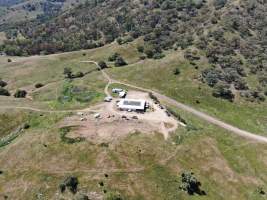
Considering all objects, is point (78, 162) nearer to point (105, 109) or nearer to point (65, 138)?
point (65, 138)

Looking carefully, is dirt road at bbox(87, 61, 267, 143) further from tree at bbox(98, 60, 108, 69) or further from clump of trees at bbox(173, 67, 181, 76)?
tree at bbox(98, 60, 108, 69)

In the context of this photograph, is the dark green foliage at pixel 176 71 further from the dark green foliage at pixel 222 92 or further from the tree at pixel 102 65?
the tree at pixel 102 65

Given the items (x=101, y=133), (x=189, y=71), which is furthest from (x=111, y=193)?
(x=189, y=71)

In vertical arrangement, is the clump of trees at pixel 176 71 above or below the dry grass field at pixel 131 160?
above

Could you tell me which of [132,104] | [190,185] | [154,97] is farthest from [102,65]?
[190,185]

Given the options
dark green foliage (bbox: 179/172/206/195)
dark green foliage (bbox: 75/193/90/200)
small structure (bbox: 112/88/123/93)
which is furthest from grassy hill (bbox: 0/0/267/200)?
small structure (bbox: 112/88/123/93)

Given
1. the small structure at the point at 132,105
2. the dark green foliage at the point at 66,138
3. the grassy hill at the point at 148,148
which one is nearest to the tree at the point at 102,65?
the grassy hill at the point at 148,148

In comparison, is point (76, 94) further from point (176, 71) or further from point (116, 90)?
point (176, 71)
